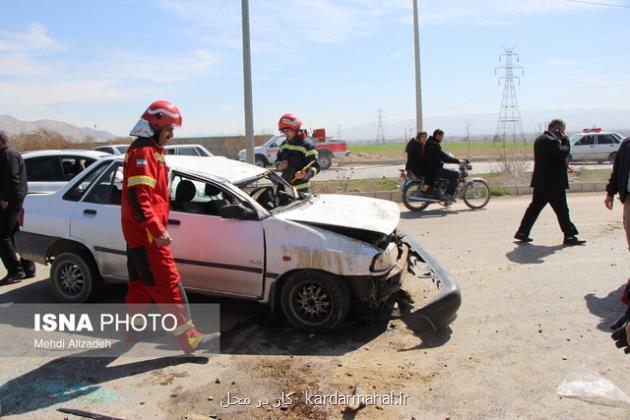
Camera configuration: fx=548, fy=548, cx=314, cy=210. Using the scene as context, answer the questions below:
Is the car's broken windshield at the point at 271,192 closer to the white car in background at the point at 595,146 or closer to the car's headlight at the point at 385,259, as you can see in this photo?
the car's headlight at the point at 385,259

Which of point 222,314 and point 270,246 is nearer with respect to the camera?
point 270,246

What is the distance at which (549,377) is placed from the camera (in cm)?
386

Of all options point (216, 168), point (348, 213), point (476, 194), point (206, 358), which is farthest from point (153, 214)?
point (476, 194)

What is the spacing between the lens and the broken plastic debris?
3562mm

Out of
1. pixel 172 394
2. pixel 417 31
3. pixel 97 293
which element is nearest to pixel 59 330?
pixel 97 293

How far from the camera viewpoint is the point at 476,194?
12039mm

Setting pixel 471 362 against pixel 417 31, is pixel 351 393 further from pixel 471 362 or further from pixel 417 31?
pixel 417 31

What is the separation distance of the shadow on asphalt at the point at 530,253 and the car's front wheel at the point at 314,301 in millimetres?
3453

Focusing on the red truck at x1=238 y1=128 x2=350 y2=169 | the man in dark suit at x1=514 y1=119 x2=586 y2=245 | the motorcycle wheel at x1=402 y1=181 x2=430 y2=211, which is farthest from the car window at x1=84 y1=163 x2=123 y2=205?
the red truck at x1=238 y1=128 x2=350 y2=169

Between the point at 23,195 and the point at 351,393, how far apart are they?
16.0 ft

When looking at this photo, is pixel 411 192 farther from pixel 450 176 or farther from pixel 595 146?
pixel 595 146

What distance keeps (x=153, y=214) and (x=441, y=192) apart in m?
8.44

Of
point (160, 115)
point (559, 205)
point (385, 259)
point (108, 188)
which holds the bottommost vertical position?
point (385, 259)

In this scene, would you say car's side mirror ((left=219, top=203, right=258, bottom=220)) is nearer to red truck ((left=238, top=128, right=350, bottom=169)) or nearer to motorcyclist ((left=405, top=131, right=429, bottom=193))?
motorcyclist ((left=405, top=131, right=429, bottom=193))
